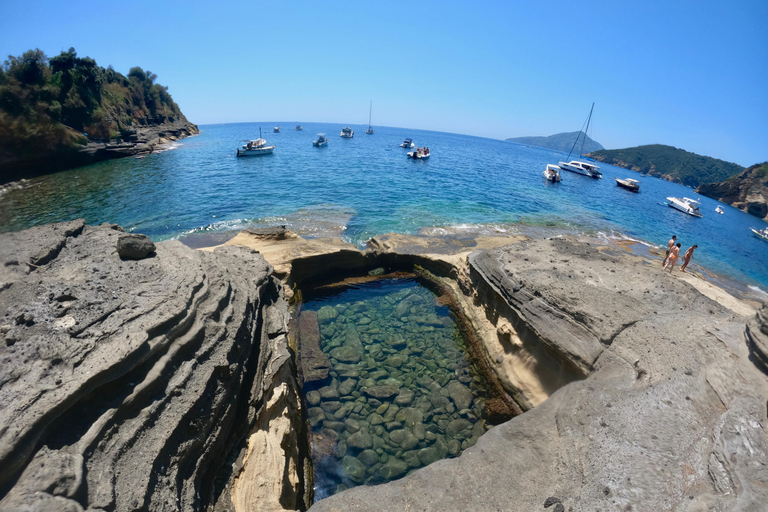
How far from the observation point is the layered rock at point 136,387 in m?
3.50

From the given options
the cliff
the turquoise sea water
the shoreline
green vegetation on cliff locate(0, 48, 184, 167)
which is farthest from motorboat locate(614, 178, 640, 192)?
green vegetation on cliff locate(0, 48, 184, 167)

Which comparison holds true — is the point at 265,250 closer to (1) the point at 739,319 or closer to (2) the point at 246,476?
(2) the point at 246,476

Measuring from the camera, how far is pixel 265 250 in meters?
12.9

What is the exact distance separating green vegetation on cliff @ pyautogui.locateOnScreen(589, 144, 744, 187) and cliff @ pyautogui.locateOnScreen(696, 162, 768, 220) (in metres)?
33.0

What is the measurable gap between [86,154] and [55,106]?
502 centimetres

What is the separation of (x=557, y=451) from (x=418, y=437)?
3.27 meters

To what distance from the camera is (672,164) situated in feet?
339

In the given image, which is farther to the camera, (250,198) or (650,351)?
(250,198)

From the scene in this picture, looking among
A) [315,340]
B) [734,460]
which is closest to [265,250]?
[315,340]

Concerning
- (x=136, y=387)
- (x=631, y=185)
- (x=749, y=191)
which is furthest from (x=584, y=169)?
(x=136, y=387)

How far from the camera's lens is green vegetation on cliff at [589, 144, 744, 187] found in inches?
3568

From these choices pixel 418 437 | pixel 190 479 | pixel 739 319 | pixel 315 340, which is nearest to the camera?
pixel 190 479

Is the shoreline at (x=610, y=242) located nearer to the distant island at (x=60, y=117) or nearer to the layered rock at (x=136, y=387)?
the layered rock at (x=136, y=387)

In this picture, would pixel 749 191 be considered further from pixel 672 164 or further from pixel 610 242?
pixel 672 164
